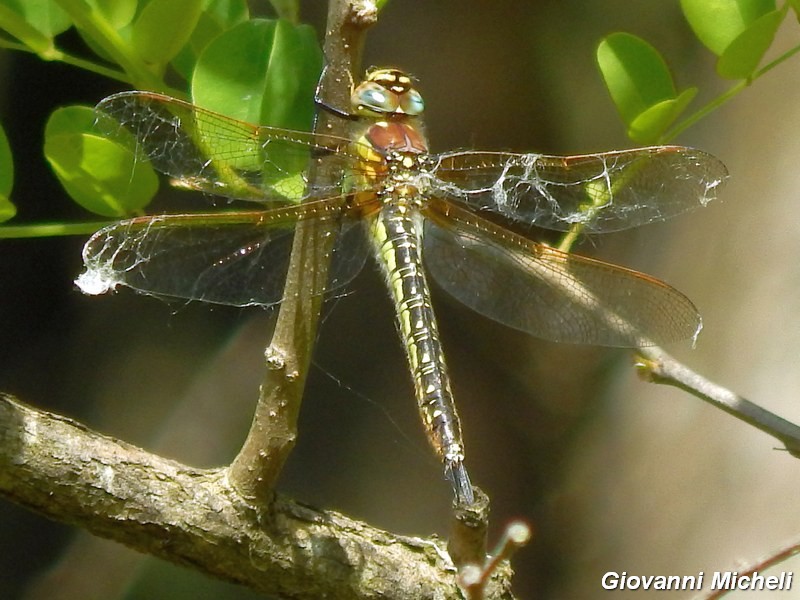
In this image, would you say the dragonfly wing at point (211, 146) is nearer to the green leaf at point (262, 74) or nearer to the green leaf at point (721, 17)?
the green leaf at point (262, 74)

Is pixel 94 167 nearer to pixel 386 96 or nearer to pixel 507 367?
pixel 386 96

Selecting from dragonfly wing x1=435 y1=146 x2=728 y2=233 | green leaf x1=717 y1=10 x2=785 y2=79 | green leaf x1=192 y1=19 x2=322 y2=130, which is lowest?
green leaf x1=192 y1=19 x2=322 y2=130

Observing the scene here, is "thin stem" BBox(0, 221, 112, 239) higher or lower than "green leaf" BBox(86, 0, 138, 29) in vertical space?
lower

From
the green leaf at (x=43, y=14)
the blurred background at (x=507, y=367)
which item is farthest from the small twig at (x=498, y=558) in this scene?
the blurred background at (x=507, y=367)

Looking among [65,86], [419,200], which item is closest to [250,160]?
[419,200]

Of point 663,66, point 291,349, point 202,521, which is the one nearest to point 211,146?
point 291,349

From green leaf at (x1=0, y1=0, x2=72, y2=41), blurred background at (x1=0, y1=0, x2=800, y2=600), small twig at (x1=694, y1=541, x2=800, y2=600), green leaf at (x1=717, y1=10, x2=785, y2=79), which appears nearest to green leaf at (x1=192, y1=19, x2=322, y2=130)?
green leaf at (x1=0, y1=0, x2=72, y2=41)

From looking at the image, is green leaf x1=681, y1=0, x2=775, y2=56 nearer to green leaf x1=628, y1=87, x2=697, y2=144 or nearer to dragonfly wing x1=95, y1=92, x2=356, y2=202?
green leaf x1=628, y1=87, x2=697, y2=144

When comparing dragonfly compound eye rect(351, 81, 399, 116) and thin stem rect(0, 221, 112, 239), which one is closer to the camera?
thin stem rect(0, 221, 112, 239)
